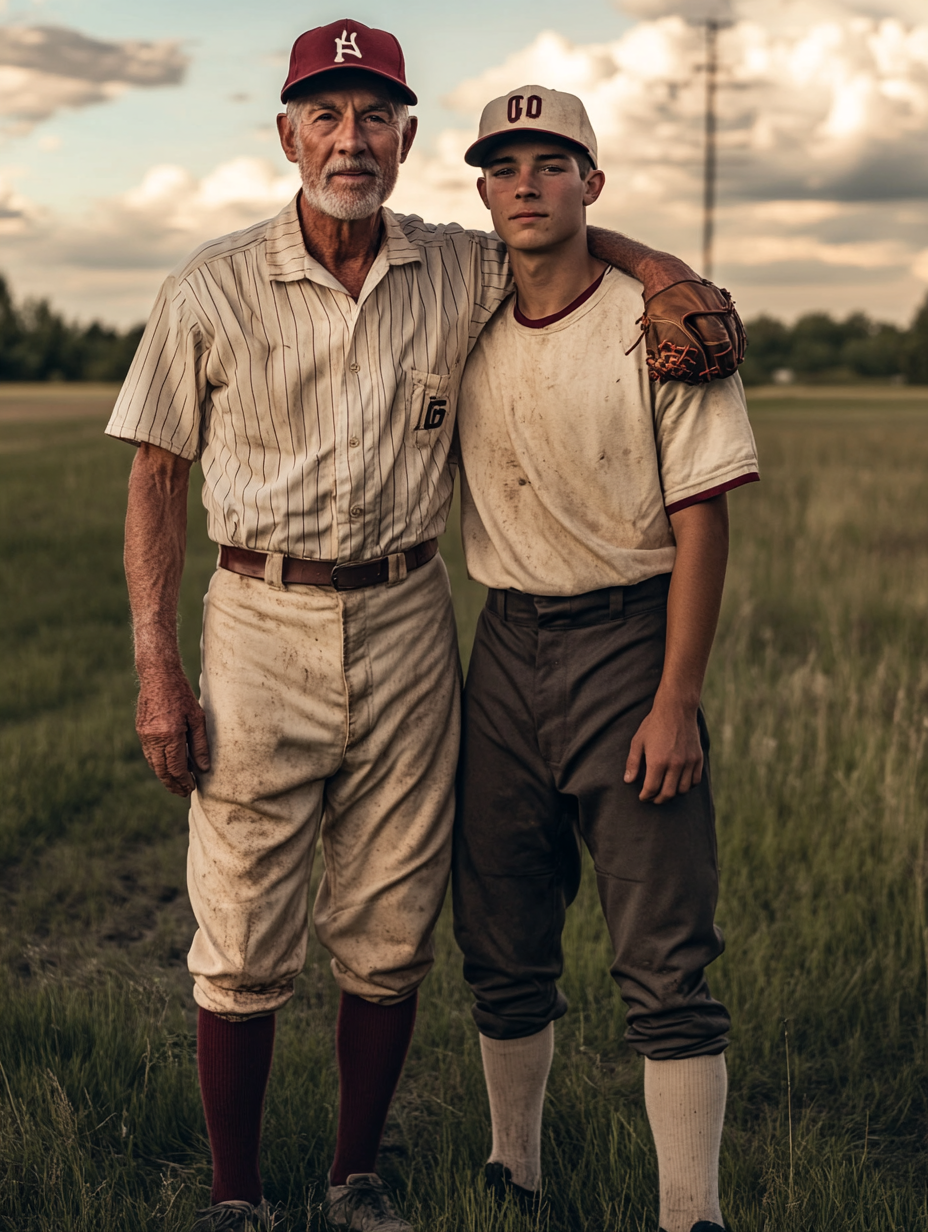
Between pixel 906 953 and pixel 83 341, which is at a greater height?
pixel 83 341

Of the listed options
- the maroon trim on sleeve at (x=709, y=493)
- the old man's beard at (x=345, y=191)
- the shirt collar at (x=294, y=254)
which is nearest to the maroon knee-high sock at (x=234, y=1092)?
the maroon trim on sleeve at (x=709, y=493)

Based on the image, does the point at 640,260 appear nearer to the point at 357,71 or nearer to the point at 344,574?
the point at 357,71

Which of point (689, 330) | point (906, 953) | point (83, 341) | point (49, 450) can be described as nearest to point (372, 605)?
point (689, 330)

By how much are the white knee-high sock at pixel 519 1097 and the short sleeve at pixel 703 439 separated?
1.36 meters

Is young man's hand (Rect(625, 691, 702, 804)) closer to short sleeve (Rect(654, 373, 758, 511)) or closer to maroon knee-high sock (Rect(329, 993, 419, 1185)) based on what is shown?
short sleeve (Rect(654, 373, 758, 511))

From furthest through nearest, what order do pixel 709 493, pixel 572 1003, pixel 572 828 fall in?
pixel 572 1003 → pixel 572 828 → pixel 709 493

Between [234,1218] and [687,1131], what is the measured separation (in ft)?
3.49

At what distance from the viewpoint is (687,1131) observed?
2.70m

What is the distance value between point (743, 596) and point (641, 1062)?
617cm

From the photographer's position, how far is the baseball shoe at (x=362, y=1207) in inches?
116

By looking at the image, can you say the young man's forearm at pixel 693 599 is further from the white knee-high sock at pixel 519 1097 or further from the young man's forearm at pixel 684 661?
the white knee-high sock at pixel 519 1097

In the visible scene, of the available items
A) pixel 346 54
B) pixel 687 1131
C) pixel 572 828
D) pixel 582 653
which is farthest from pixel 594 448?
pixel 687 1131

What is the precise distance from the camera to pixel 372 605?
2.89 m

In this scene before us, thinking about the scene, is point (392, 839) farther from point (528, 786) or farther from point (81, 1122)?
point (81, 1122)
